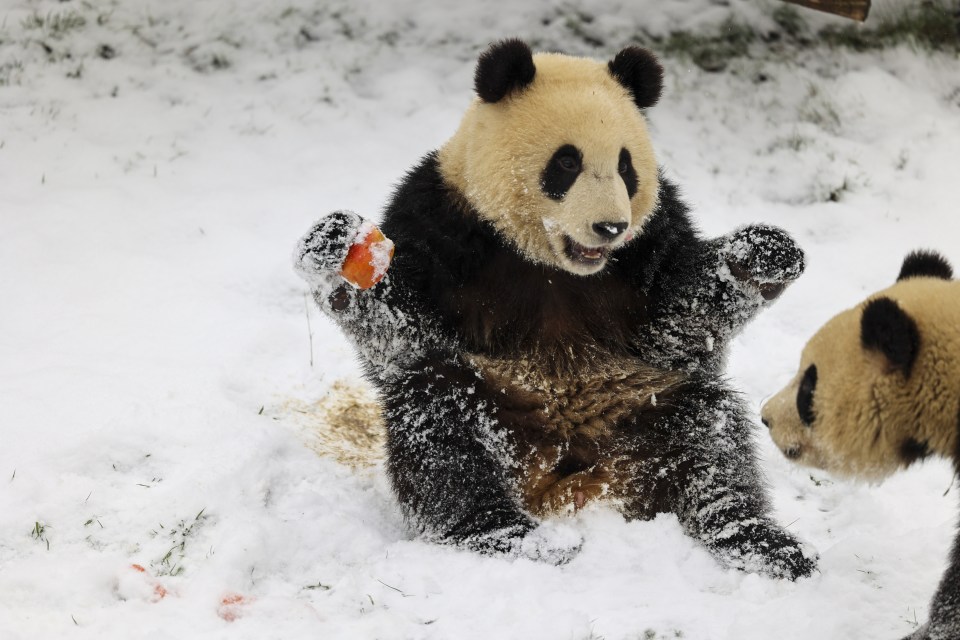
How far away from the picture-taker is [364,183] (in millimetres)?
7844

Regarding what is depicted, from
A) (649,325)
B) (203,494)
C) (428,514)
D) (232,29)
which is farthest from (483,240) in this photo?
(232,29)

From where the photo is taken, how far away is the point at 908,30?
869cm

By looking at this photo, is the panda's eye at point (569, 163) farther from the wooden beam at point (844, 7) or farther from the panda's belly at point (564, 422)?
the wooden beam at point (844, 7)

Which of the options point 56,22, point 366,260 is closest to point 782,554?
point 366,260

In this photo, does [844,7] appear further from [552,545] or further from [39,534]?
[39,534]

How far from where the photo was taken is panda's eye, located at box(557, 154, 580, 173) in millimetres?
4332

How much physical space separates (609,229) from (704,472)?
3.98 feet

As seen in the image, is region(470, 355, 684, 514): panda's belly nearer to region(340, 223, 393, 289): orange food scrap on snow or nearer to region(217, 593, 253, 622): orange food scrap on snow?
region(340, 223, 393, 289): orange food scrap on snow

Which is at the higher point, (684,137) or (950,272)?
(950,272)

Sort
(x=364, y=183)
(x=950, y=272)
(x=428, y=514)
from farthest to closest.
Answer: (x=364, y=183), (x=428, y=514), (x=950, y=272)

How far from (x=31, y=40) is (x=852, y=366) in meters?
7.19

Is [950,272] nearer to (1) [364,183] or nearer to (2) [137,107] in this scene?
(1) [364,183]

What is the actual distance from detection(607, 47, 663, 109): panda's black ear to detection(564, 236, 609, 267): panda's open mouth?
34.1 inches

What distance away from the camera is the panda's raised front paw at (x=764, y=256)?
4.49m
